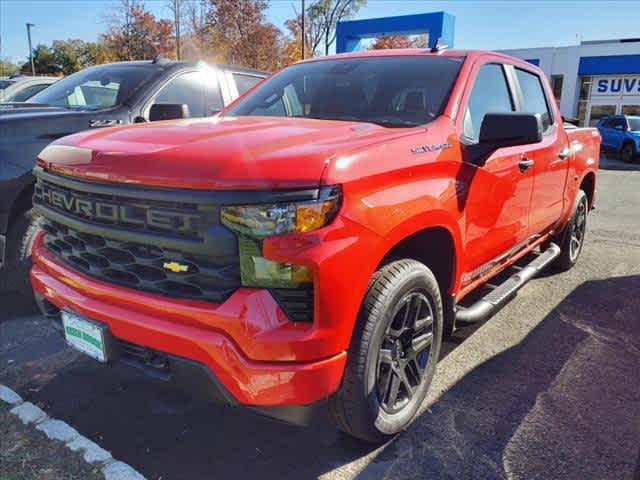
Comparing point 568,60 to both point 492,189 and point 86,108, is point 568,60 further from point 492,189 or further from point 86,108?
point 492,189

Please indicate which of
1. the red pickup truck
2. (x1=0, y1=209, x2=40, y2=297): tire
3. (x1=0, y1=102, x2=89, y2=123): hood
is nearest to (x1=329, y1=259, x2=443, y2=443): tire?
the red pickup truck

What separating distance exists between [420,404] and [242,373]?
119 cm

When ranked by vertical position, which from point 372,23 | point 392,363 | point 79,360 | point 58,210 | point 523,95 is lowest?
point 79,360

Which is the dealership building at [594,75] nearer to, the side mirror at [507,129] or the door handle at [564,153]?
the door handle at [564,153]

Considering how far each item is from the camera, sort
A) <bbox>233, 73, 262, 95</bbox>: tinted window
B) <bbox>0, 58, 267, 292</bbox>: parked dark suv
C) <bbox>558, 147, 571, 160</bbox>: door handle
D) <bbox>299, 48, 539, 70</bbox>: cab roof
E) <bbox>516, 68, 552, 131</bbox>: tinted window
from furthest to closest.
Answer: <bbox>233, 73, 262, 95</bbox>: tinted window < <bbox>558, 147, 571, 160</bbox>: door handle < <bbox>516, 68, 552, 131</bbox>: tinted window < <bbox>0, 58, 267, 292</bbox>: parked dark suv < <bbox>299, 48, 539, 70</bbox>: cab roof

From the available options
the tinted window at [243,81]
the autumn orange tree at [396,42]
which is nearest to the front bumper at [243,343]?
the tinted window at [243,81]

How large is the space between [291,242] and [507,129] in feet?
4.80

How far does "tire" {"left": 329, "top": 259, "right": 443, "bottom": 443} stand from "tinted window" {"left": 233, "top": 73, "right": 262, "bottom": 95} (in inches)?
140

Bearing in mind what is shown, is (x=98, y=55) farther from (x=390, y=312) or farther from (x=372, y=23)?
(x=390, y=312)

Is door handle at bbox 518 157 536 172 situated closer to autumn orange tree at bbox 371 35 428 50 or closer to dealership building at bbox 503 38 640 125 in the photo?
dealership building at bbox 503 38 640 125

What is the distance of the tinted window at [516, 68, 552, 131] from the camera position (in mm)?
4039

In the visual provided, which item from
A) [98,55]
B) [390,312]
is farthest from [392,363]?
[98,55]

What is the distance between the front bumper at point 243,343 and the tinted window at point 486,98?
163 centimetres

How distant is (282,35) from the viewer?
32.8 m
